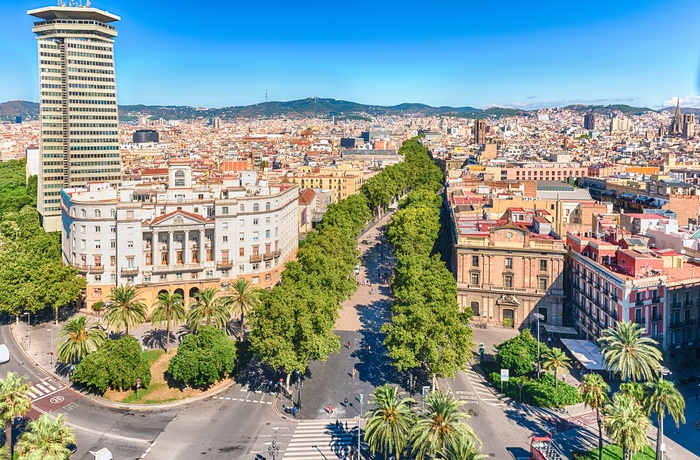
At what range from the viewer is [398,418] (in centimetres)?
3681

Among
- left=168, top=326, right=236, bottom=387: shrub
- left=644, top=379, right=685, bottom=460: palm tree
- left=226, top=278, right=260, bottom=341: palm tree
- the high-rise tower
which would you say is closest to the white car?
left=168, top=326, right=236, bottom=387: shrub

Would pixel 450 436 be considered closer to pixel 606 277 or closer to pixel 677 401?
pixel 677 401

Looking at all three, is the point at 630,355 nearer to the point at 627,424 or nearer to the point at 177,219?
the point at 627,424

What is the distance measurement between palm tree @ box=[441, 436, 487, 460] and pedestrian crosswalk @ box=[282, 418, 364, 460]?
9867 millimetres

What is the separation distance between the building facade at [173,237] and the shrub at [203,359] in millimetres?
22560

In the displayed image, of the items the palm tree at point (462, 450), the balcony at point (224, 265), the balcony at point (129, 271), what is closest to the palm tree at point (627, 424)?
the palm tree at point (462, 450)

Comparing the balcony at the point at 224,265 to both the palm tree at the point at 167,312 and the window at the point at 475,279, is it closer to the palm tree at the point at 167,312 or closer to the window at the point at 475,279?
the palm tree at the point at 167,312

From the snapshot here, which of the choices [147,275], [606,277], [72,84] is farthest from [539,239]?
[72,84]

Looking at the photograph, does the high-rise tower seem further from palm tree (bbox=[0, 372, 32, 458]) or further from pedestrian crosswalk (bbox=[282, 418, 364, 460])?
pedestrian crosswalk (bbox=[282, 418, 364, 460])

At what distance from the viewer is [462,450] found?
1286 inches

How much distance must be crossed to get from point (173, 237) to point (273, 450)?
39603 millimetres

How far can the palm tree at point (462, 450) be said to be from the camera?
32375 millimetres

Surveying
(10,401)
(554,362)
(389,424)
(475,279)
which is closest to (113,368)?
(10,401)

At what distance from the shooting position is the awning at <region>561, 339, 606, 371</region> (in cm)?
5244
